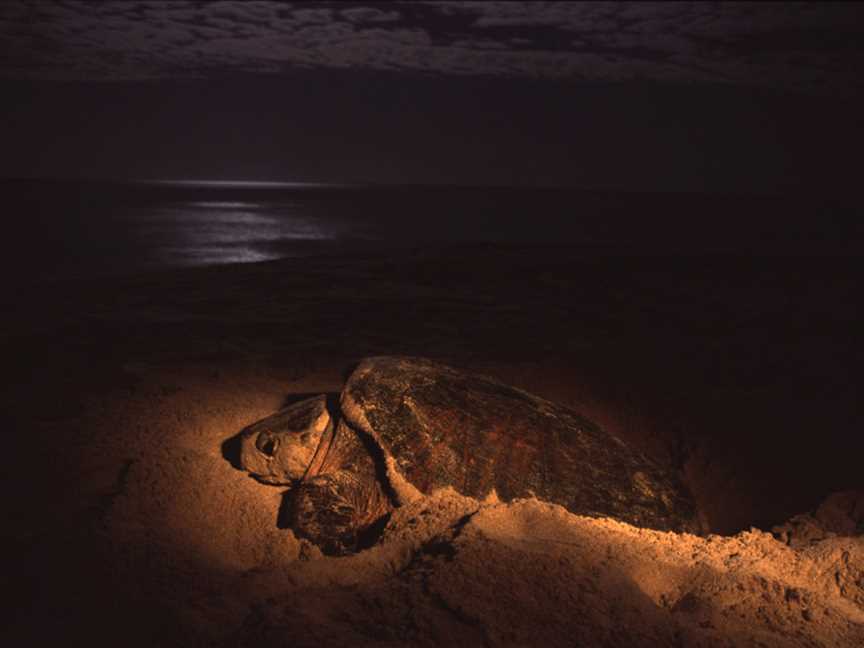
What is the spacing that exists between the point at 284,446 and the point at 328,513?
0.59 m

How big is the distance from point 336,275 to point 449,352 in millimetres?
5261

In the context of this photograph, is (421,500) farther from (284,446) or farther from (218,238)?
(218,238)

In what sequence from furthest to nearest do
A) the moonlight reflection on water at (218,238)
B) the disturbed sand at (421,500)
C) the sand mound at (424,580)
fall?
1. the moonlight reflection on water at (218,238)
2. the disturbed sand at (421,500)
3. the sand mound at (424,580)

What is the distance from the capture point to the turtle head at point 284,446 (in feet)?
11.4

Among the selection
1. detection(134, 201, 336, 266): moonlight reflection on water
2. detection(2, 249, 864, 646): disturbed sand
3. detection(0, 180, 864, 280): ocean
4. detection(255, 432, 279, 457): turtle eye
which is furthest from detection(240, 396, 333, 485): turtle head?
detection(134, 201, 336, 266): moonlight reflection on water

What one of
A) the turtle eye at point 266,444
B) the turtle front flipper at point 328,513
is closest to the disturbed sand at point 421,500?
the turtle front flipper at point 328,513

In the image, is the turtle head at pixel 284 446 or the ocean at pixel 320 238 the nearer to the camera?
the turtle head at pixel 284 446

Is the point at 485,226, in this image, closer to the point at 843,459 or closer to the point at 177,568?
the point at 843,459

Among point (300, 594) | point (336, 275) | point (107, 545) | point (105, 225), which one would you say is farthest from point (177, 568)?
point (105, 225)

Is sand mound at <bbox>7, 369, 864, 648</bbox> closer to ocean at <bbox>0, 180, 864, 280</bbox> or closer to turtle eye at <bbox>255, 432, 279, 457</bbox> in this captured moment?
turtle eye at <bbox>255, 432, 279, 457</bbox>

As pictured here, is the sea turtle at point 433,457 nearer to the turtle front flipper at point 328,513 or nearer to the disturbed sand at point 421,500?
the turtle front flipper at point 328,513

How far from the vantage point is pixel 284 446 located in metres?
3.48

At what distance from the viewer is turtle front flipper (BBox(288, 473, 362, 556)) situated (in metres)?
3.01

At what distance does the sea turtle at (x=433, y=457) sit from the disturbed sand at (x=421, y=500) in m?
0.16
